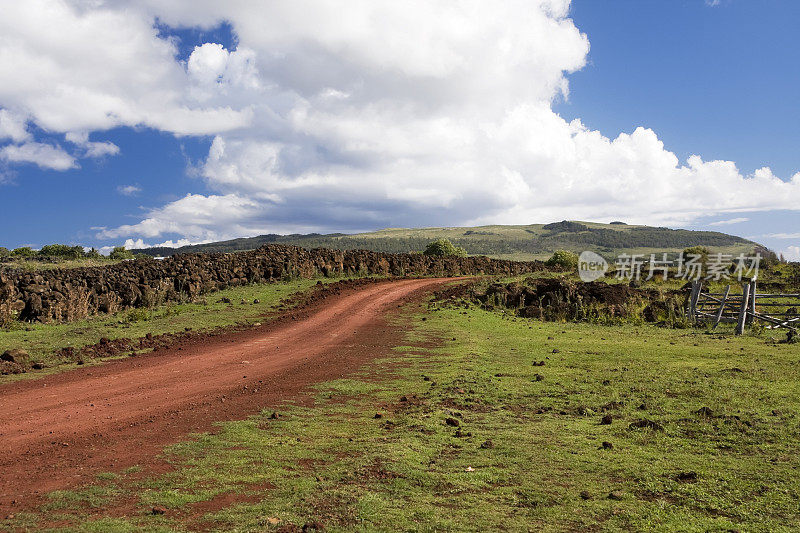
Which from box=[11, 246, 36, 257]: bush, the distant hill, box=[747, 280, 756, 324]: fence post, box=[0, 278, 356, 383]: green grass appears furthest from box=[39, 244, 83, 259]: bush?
the distant hill

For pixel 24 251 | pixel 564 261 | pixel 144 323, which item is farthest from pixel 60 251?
pixel 564 261

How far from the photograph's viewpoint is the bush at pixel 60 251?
49859mm

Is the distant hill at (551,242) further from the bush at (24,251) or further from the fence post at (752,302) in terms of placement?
the fence post at (752,302)

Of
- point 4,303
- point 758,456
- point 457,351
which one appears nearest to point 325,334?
point 457,351

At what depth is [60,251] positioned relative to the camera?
5325cm

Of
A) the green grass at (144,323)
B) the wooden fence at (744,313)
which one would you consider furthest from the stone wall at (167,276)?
the wooden fence at (744,313)

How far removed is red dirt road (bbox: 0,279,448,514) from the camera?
6.41 m

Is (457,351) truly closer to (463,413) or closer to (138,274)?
(463,413)

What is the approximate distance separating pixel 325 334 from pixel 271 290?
8.84 m

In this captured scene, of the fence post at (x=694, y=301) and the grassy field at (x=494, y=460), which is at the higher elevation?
the fence post at (x=694, y=301)

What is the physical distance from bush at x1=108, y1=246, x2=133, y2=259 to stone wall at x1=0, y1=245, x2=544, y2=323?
→ 27.7 m

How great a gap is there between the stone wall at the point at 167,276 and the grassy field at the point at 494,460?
42.3 ft

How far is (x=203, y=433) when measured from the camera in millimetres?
7461

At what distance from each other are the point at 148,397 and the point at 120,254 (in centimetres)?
4973
